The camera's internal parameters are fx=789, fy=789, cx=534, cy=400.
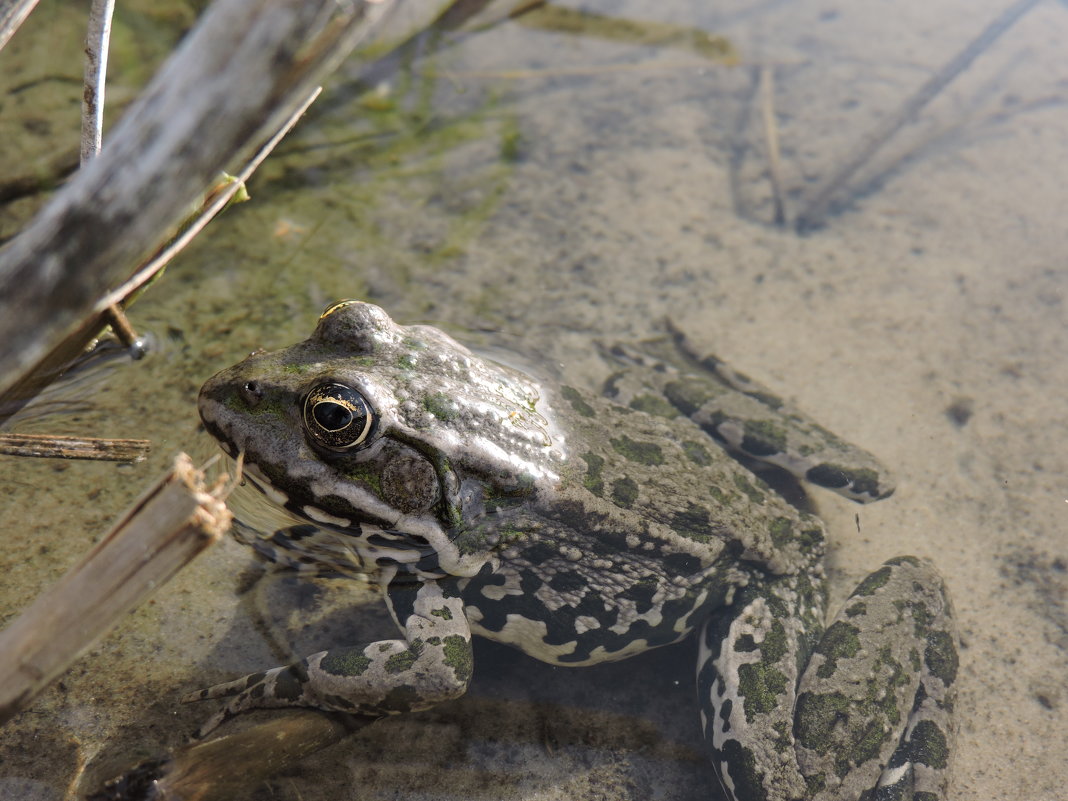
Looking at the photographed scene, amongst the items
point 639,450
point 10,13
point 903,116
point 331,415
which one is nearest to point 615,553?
point 639,450

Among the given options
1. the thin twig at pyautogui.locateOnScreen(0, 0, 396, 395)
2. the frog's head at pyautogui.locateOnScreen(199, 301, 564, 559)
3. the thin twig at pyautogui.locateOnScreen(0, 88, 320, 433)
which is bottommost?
the frog's head at pyautogui.locateOnScreen(199, 301, 564, 559)

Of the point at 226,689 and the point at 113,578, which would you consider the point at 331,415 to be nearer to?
the point at 113,578

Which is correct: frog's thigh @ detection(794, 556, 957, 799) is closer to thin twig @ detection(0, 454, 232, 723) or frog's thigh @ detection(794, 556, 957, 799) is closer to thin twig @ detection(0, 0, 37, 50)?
thin twig @ detection(0, 454, 232, 723)

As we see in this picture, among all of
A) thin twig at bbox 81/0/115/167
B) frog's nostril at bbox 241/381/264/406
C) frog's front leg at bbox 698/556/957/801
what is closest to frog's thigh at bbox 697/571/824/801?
frog's front leg at bbox 698/556/957/801

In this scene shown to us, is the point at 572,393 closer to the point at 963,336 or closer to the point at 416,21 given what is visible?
the point at 963,336

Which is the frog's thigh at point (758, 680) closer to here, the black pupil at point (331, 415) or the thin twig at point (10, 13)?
the black pupil at point (331, 415)
